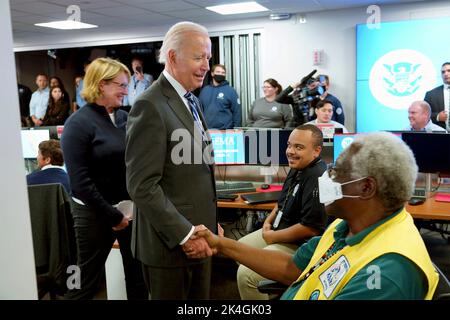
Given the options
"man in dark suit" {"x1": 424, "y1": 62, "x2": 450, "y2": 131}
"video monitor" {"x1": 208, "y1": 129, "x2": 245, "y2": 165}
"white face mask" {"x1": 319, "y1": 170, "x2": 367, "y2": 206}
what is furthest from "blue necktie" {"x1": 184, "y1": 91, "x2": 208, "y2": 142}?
"man in dark suit" {"x1": 424, "y1": 62, "x2": 450, "y2": 131}

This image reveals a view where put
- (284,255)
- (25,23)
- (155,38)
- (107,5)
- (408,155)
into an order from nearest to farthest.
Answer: (408,155) < (284,255) < (107,5) < (25,23) < (155,38)

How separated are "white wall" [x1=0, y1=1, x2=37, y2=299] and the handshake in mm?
571

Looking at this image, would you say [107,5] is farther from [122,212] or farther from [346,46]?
[122,212]

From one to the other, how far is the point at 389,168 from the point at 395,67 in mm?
5647

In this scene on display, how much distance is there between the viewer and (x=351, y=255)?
3.95ft

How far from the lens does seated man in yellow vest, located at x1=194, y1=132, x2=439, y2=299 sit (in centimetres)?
105

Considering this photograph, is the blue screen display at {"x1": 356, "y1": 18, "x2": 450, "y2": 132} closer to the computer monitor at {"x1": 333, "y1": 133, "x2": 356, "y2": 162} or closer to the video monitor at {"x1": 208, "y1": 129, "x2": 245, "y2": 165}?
the computer monitor at {"x1": 333, "y1": 133, "x2": 356, "y2": 162}

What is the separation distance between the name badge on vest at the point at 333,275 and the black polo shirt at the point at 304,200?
0.95 m

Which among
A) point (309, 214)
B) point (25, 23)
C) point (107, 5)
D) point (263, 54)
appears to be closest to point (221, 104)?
point (263, 54)

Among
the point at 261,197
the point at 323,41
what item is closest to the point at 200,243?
the point at 261,197

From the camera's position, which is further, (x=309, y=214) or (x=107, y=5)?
(x=107, y=5)

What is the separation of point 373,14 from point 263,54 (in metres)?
1.81

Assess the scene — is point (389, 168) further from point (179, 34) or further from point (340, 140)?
point (340, 140)

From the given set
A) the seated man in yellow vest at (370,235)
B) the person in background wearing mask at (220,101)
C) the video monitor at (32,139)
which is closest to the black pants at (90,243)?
the seated man in yellow vest at (370,235)
